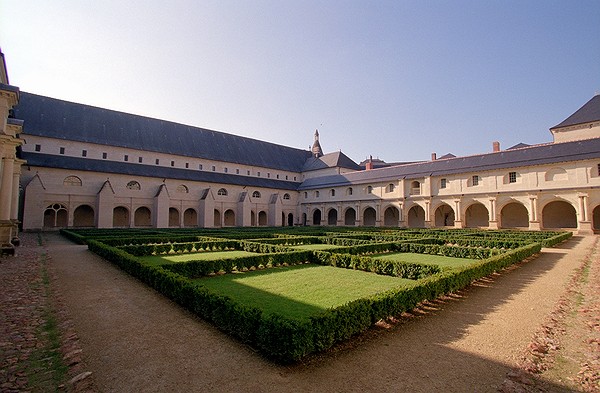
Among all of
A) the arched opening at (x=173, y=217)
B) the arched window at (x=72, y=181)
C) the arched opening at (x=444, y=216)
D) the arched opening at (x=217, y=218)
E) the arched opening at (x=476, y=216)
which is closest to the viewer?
the arched window at (x=72, y=181)

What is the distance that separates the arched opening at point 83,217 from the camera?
1229 inches

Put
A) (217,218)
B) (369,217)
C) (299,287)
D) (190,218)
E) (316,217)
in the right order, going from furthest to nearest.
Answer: (316,217)
(369,217)
(217,218)
(190,218)
(299,287)

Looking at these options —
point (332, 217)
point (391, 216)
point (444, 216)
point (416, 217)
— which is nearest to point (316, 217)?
point (332, 217)

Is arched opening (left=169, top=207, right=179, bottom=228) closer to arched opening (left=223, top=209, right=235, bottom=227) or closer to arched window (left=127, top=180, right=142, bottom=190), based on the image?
arched window (left=127, top=180, right=142, bottom=190)

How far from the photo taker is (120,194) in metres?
31.5

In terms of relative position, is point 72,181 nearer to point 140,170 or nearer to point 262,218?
point 140,170

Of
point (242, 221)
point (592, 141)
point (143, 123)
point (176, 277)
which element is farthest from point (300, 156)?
point (176, 277)

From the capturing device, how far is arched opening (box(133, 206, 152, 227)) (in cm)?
3456

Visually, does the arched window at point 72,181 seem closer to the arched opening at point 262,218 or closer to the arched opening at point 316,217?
the arched opening at point 262,218

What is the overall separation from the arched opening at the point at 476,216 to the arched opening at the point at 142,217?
116 feet

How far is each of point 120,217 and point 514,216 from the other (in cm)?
4188

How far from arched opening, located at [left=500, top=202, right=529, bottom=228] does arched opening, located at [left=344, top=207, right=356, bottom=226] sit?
1793 cm

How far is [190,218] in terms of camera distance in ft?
125

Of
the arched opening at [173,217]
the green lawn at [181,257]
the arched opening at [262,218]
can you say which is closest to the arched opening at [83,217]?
the arched opening at [173,217]
